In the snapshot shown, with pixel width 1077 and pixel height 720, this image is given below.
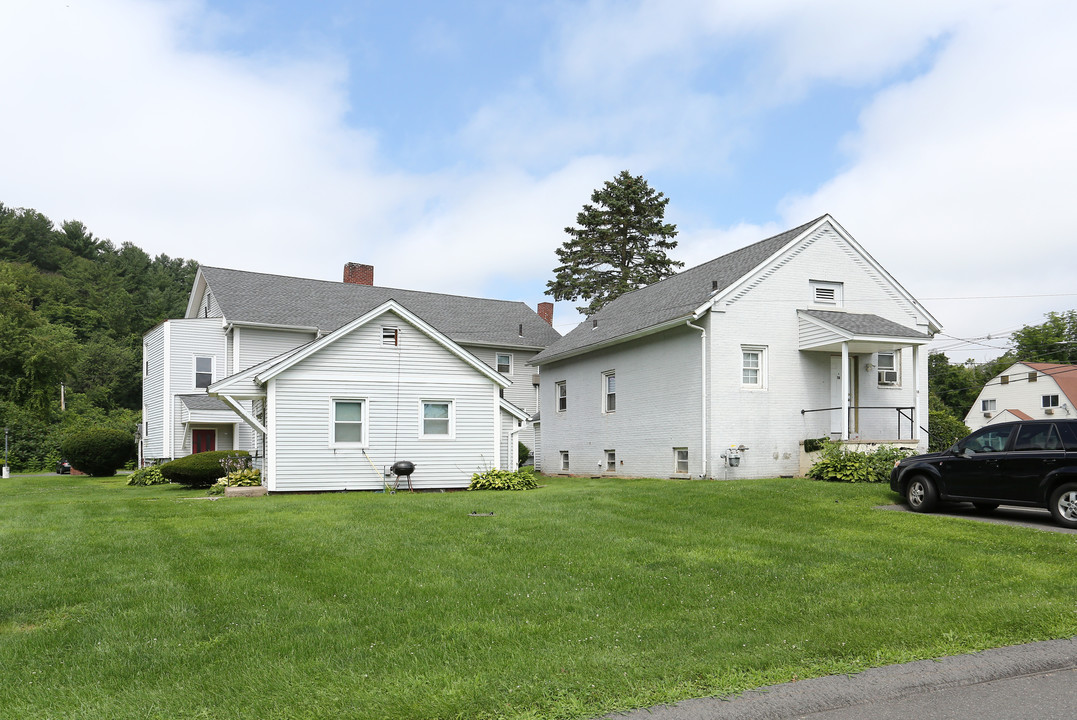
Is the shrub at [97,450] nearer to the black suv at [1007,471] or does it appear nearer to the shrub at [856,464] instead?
the shrub at [856,464]

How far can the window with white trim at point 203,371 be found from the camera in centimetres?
3006

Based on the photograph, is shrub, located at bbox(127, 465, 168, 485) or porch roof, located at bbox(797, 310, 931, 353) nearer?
porch roof, located at bbox(797, 310, 931, 353)

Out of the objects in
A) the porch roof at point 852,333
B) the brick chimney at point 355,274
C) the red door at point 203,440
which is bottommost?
the red door at point 203,440

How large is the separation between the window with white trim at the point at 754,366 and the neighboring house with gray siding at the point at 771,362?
36mm

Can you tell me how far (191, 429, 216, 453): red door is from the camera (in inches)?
1178

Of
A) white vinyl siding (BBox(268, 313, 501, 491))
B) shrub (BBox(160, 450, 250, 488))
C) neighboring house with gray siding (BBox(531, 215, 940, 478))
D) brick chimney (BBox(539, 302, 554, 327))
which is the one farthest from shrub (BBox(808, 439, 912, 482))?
brick chimney (BBox(539, 302, 554, 327))

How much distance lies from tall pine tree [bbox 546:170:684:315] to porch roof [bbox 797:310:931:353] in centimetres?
2984

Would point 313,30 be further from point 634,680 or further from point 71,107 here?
point 634,680

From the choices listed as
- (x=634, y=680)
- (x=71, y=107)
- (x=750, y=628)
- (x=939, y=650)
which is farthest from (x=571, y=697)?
(x=71, y=107)

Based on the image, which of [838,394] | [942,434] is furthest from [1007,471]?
[942,434]

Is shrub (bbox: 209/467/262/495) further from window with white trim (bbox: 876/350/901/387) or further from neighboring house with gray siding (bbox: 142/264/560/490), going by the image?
window with white trim (bbox: 876/350/901/387)

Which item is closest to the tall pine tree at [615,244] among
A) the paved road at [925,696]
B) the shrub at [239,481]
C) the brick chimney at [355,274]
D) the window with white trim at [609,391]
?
the brick chimney at [355,274]

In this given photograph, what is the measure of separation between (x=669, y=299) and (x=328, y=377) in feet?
36.6

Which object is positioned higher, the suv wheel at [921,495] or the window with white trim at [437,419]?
the window with white trim at [437,419]
